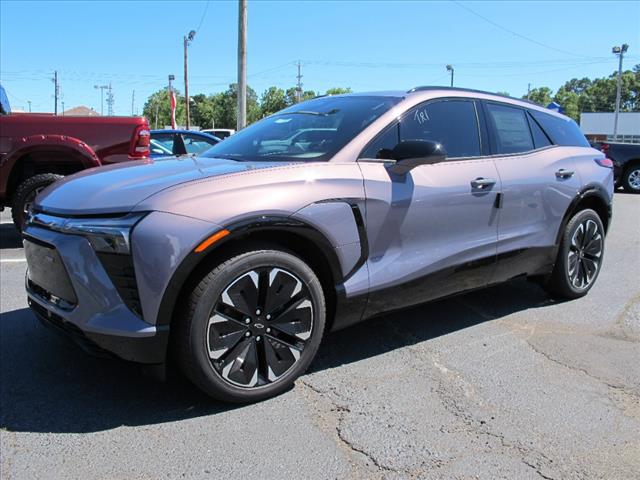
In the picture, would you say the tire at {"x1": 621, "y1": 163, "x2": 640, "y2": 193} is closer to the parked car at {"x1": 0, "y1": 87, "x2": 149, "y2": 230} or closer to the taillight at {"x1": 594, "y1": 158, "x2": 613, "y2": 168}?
the taillight at {"x1": 594, "y1": 158, "x2": 613, "y2": 168}

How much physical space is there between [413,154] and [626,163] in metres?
14.3

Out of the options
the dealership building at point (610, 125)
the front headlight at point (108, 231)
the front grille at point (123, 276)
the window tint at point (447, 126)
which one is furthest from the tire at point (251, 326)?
the dealership building at point (610, 125)

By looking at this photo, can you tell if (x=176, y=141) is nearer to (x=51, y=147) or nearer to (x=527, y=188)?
(x=51, y=147)

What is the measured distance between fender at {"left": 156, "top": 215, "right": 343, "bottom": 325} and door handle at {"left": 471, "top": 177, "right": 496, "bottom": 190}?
123 centimetres

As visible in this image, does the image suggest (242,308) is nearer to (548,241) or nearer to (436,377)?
(436,377)

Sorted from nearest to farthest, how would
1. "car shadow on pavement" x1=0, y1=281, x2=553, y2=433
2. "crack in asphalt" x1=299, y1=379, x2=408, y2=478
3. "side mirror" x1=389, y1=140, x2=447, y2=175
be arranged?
"crack in asphalt" x1=299, y1=379, x2=408, y2=478 < "car shadow on pavement" x1=0, y1=281, x2=553, y2=433 < "side mirror" x1=389, y1=140, x2=447, y2=175

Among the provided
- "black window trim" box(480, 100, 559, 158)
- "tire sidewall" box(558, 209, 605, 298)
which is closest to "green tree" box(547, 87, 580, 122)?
"tire sidewall" box(558, 209, 605, 298)

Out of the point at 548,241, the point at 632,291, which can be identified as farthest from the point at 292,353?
the point at 632,291

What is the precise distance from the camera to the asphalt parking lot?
2490 mm

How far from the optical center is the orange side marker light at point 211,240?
2631 mm

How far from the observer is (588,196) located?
4789 mm

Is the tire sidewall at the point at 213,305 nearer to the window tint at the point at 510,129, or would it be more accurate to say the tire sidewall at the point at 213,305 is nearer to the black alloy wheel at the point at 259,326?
the black alloy wheel at the point at 259,326

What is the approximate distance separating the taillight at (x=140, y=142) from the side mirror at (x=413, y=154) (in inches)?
180

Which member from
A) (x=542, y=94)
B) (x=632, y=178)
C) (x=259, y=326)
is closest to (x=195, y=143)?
(x=259, y=326)
